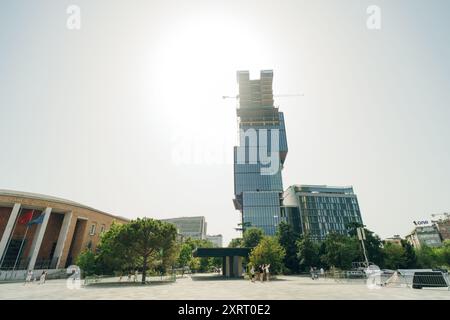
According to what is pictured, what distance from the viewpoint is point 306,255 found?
2008 inches

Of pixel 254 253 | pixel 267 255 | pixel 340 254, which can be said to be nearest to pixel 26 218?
pixel 254 253

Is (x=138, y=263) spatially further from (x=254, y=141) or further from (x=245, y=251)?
(x=254, y=141)

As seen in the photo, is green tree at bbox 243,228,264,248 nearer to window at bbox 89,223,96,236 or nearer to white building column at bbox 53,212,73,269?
window at bbox 89,223,96,236

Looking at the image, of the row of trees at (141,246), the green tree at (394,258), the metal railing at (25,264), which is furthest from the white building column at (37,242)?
the green tree at (394,258)

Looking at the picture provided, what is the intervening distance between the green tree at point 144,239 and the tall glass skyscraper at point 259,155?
2870 inches

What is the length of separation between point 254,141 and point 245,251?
376 ft

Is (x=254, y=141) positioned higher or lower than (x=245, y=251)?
higher

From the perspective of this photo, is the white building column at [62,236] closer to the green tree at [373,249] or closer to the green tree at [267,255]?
the green tree at [267,255]

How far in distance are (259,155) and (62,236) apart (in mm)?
112271

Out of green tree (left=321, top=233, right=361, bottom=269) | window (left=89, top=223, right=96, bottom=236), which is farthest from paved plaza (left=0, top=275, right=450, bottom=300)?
window (left=89, top=223, right=96, bottom=236)

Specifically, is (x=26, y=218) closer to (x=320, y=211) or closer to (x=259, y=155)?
(x=320, y=211)

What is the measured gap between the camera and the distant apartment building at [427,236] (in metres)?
107
